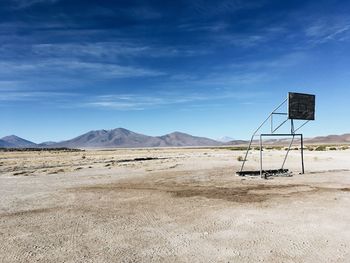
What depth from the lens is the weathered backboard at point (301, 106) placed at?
24.4 m

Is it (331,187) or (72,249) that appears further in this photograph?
(331,187)

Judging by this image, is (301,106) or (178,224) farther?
(301,106)

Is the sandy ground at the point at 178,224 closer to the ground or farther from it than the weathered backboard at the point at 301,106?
closer to the ground

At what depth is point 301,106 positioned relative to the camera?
979 inches

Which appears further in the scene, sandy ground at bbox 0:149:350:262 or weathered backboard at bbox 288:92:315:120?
weathered backboard at bbox 288:92:315:120

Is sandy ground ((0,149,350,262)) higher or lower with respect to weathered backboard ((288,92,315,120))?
lower

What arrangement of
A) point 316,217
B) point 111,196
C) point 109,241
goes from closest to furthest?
point 109,241
point 316,217
point 111,196

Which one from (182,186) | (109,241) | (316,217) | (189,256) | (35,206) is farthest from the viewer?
(182,186)

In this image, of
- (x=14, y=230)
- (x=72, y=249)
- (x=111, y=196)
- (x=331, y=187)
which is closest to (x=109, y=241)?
(x=72, y=249)

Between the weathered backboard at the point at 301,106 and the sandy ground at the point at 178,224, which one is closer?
the sandy ground at the point at 178,224

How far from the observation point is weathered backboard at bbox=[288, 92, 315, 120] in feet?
79.9

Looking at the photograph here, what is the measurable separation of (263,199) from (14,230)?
9378 millimetres

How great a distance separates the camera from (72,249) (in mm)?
8586

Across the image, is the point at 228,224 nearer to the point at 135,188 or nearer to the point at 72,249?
the point at 72,249
